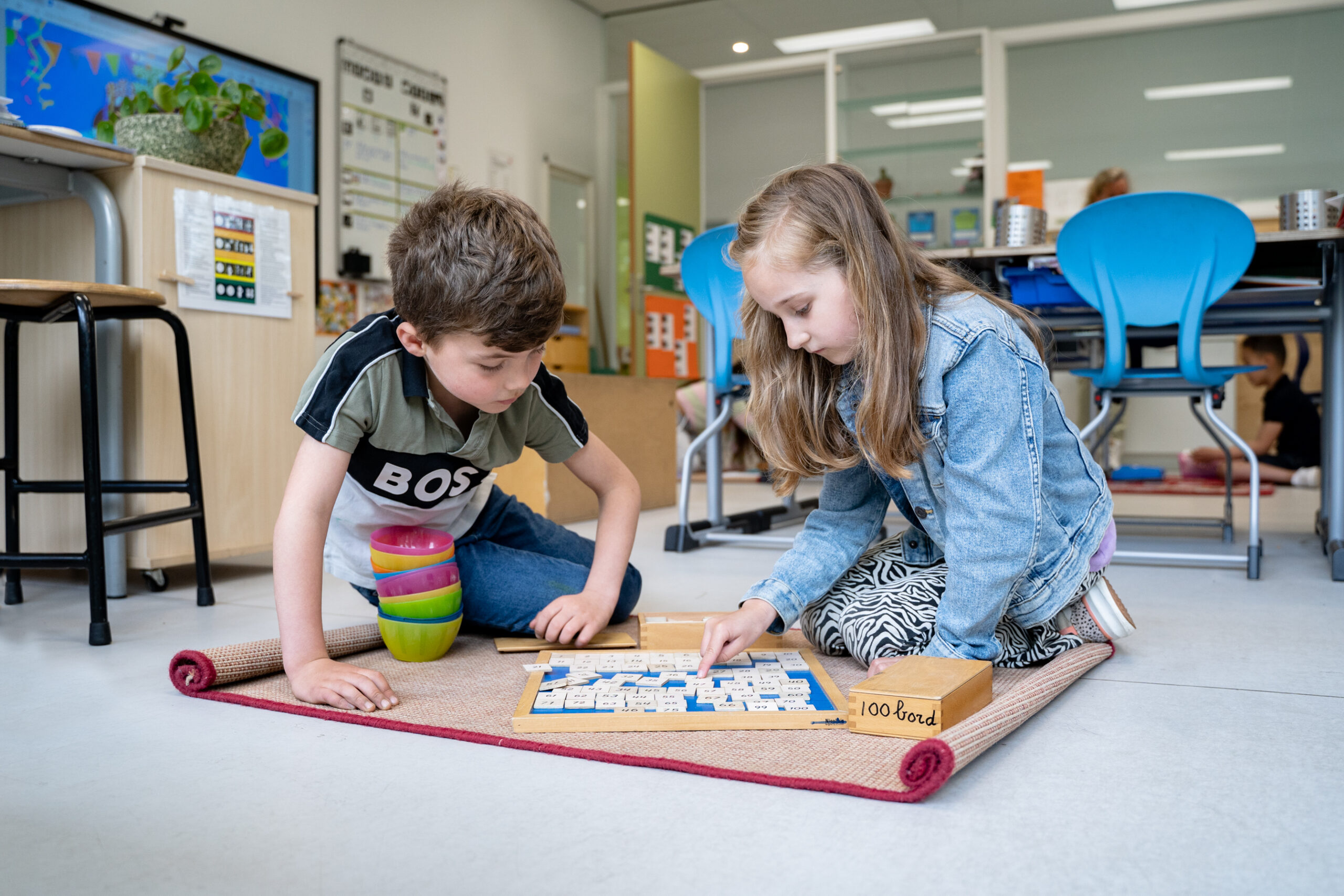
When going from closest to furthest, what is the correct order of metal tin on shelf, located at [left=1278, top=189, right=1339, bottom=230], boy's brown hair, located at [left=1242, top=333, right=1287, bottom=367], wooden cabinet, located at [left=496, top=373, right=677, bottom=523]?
1. metal tin on shelf, located at [left=1278, top=189, right=1339, bottom=230]
2. wooden cabinet, located at [left=496, top=373, right=677, bottom=523]
3. boy's brown hair, located at [left=1242, top=333, right=1287, bottom=367]

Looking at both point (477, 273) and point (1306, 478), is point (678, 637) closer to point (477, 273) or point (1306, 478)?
point (477, 273)

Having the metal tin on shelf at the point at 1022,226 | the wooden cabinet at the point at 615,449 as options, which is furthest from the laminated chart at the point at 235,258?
the metal tin on shelf at the point at 1022,226

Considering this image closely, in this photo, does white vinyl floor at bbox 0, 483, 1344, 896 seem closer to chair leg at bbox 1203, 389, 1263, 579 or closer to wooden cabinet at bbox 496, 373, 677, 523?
chair leg at bbox 1203, 389, 1263, 579

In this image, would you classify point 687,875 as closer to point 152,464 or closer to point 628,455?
point 152,464

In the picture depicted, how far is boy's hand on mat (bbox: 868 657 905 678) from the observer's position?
109cm

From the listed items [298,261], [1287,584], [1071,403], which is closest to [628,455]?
[298,261]

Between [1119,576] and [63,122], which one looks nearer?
[1119,576]

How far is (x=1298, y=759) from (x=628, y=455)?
2.41 m

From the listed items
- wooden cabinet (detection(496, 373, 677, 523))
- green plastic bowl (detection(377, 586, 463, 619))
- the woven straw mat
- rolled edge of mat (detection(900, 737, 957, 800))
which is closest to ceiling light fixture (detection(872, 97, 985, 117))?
wooden cabinet (detection(496, 373, 677, 523))

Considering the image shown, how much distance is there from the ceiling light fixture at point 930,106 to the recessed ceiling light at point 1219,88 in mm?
981

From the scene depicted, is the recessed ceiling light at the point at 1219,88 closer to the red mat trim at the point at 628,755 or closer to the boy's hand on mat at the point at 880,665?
the boy's hand on mat at the point at 880,665

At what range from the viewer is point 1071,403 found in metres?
5.92

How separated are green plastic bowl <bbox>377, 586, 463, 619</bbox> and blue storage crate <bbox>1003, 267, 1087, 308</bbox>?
1.72 metres

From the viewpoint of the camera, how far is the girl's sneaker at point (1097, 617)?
1.27 m
